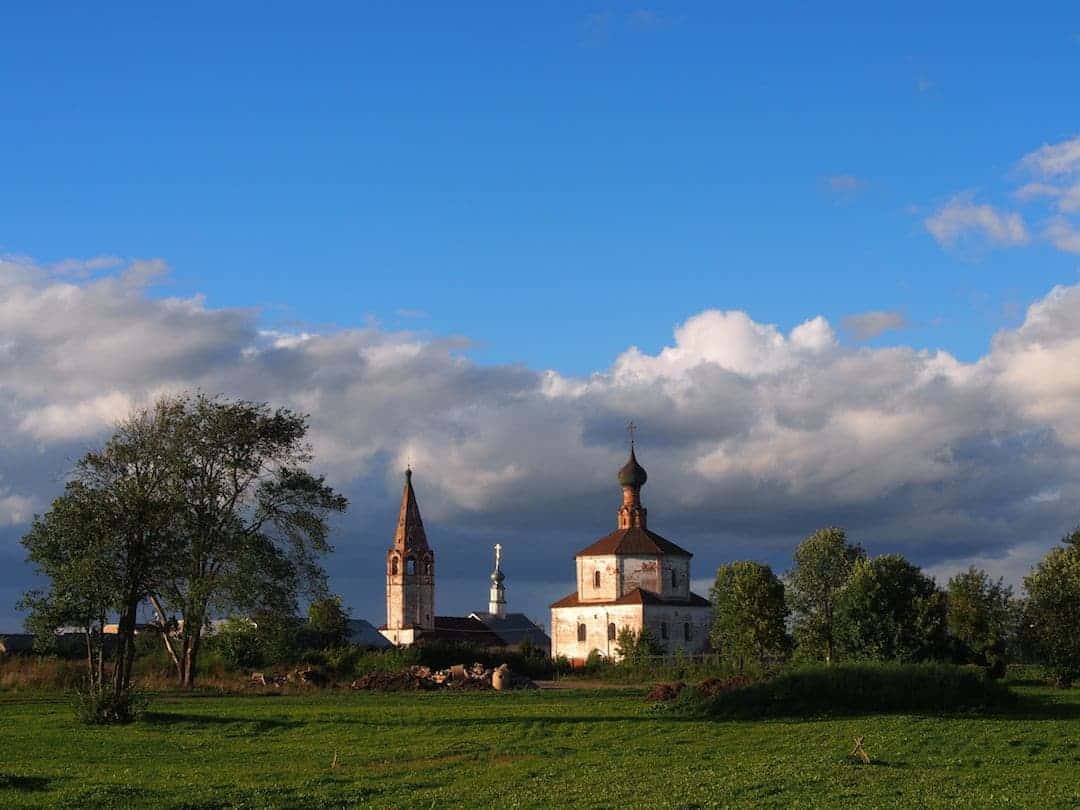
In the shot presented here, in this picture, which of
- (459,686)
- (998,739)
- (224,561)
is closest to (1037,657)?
(459,686)

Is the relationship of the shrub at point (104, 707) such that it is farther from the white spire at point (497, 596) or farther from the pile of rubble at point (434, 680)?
the white spire at point (497, 596)

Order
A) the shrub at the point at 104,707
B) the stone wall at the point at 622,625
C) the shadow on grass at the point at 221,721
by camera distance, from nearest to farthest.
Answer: the shadow on grass at the point at 221,721
the shrub at the point at 104,707
the stone wall at the point at 622,625

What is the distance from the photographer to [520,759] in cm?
2612

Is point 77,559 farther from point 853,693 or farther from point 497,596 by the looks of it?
point 497,596

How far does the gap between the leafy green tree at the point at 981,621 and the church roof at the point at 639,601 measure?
27537mm

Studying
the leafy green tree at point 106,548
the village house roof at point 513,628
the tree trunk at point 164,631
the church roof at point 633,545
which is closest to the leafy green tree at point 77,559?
the leafy green tree at point 106,548

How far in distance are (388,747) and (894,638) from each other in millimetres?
30888

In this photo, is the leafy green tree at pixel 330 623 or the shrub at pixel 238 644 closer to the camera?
the shrub at pixel 238 644

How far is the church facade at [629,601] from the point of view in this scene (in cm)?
8588

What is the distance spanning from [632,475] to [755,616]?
941 inches

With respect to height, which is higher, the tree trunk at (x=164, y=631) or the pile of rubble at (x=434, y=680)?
the tree trunk at (x=164, y=631)

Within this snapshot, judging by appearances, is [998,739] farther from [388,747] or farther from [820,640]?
[820,640]

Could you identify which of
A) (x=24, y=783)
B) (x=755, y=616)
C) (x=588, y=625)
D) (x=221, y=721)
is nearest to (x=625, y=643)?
(x=588, y=625)

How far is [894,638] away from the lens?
175 feet
